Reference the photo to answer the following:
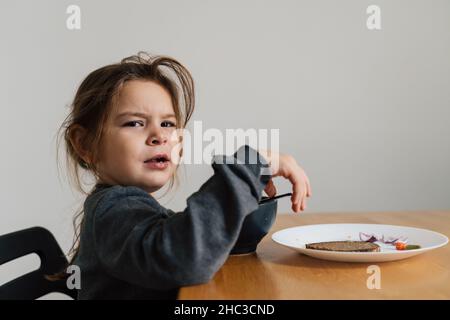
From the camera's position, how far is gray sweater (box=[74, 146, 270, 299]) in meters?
0.67

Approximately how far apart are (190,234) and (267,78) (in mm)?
1575

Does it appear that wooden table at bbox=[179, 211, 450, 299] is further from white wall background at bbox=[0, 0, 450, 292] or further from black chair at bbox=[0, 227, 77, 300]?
white wall background at bbox=[0, 0, 450, 292]

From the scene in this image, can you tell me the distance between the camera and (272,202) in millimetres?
864

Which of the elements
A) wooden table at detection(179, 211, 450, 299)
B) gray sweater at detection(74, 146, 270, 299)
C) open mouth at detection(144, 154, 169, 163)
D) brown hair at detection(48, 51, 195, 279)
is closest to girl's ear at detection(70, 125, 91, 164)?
brown hair at detection(48, 51, 195, 279)

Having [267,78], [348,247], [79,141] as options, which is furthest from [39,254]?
[267,78]

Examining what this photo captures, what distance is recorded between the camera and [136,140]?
938 mm

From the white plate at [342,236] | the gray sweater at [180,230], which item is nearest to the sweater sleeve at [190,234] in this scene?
the gray sweater at [180,230]

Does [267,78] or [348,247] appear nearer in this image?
[348,247]

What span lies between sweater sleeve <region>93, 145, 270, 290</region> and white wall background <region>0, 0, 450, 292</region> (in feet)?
4.70

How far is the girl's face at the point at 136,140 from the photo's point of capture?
942 mm

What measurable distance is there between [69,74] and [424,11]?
4.91 ft

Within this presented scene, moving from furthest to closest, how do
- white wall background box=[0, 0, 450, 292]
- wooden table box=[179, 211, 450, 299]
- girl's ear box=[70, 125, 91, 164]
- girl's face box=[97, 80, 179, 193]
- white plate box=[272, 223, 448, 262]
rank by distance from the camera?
white wall background box=[0, 0, 450, 292], girl's ear box=[70, 125, 91, 164], girl's face box=[97, 80, 179, 193], white plate box=[272, 223, 448, 262], wooden table box=[179, 211, 450, 299]

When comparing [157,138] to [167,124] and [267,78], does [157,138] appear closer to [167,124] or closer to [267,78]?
[167,124]

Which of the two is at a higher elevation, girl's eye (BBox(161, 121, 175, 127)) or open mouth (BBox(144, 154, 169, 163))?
girl's eye (BBox(161, 121, 175, 127))
